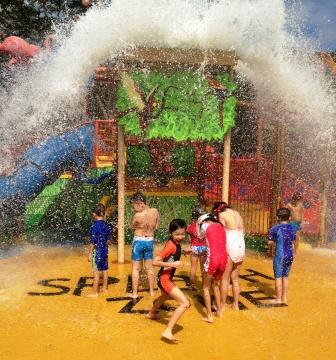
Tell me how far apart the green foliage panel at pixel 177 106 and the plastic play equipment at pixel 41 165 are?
2.89 m

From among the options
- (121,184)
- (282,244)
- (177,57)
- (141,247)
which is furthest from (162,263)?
(177,57)

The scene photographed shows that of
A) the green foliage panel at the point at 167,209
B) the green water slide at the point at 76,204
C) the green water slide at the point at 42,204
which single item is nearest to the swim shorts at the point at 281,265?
the green foliage panel at the point at 167,209

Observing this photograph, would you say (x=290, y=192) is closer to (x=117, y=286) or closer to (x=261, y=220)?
(x=261, y=220)

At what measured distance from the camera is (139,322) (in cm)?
576

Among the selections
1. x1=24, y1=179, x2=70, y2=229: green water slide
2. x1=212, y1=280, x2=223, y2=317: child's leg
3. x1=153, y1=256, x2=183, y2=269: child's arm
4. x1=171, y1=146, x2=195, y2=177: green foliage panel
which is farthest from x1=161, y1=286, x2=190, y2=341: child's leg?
x1=24, y1=179, x2=70, y2=229: green water slide

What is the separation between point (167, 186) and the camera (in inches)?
436

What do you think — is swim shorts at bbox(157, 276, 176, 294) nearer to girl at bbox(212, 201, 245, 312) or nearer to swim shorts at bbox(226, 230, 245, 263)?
girl at bbox(212, 201, 245, 312)

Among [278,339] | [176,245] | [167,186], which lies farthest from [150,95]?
[278,339]

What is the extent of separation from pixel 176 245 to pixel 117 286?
2518 mm

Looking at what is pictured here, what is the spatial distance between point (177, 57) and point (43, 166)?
179 inches

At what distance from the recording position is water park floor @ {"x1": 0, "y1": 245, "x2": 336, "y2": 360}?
4.91m

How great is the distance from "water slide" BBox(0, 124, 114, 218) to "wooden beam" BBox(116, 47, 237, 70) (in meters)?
3.44

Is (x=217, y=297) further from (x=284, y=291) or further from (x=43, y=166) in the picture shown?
(x=43, y=166)

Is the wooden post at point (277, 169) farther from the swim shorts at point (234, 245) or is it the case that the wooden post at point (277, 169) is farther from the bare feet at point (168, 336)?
the bare feet at point (168, 336)
